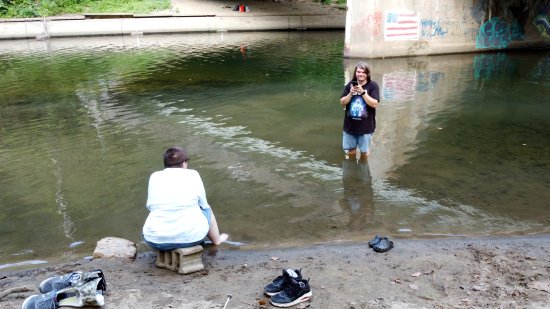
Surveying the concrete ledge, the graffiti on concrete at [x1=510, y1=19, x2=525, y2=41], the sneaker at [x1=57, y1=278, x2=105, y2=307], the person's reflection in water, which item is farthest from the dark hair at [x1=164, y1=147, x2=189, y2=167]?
the concrete ledge

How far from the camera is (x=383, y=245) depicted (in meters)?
5.75

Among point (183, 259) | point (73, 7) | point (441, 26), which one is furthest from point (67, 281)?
point (73, 7)

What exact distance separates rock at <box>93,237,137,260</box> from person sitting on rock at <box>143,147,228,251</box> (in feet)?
2.33

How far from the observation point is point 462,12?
24.5 meters

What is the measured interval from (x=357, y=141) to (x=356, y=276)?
4074 mm

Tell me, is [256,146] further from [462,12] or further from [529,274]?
[462,12]

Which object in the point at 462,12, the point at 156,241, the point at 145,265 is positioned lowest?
the point at 145,265

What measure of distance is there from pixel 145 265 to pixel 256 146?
4841 mm

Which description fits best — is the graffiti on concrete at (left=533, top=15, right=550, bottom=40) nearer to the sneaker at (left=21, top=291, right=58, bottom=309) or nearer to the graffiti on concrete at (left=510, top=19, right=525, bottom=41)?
the graffiti on concrete at (left=510, top=19, right=525, bottom=41)

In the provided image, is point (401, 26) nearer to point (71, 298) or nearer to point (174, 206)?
point (174, 206)

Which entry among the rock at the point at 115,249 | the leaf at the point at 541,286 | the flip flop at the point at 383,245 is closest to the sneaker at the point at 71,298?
the rock at the point at 115,249

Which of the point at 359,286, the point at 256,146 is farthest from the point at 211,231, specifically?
the point at 256,146

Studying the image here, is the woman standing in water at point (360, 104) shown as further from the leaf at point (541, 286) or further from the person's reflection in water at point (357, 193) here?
the leaf at point (541, 286)

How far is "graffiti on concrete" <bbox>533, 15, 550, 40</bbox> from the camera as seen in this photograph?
26352 mm
